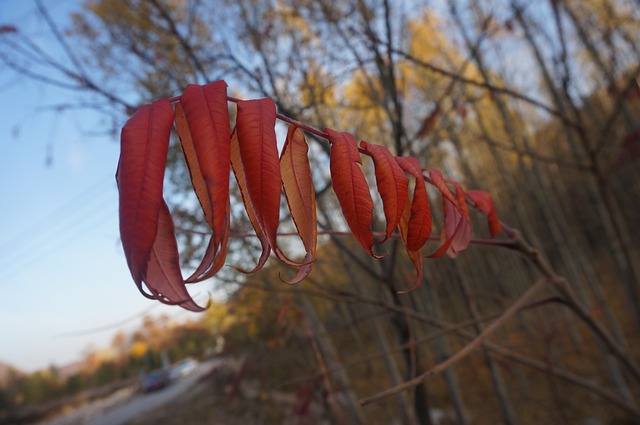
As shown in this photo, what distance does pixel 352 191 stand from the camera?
0.48m

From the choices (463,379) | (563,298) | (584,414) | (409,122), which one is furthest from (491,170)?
(563,298)

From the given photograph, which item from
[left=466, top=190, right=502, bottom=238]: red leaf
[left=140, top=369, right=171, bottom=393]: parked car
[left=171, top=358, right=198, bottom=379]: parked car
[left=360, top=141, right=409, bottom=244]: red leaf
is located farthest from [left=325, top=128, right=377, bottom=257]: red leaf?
[left=171, top=358, right=198, bottom=379]: parked car

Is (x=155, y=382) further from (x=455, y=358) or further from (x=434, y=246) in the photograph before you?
(x=455, y=358)

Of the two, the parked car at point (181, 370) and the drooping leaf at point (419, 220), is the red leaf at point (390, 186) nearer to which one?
the drooping leaf at point (419, 220)

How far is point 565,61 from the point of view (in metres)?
1.57

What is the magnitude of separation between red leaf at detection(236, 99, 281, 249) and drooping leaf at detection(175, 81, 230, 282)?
0.07 ft

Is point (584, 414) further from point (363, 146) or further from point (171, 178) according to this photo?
point (363, 146)

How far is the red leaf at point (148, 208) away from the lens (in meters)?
0.35

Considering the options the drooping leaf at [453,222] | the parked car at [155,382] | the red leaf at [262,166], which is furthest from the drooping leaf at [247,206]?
the parked car at [155,382]

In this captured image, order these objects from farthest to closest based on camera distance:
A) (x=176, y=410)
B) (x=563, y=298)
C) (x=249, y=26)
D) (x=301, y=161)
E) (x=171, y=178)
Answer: (x=176, y=410)
(x=171, y=178)
(x=249, y=26)
(x=563, y=298)
(x=301, y=161)

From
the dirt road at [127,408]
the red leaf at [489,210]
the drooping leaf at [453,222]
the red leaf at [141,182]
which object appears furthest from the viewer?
the dirt road at [127,408]

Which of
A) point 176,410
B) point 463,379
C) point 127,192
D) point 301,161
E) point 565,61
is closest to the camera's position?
point 127,192

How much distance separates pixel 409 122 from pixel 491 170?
330 inches

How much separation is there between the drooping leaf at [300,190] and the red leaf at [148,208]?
135 mm
